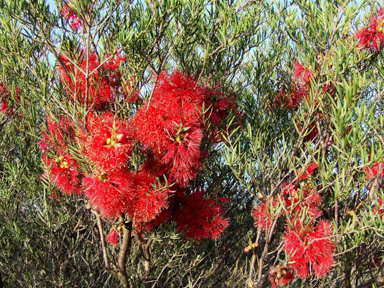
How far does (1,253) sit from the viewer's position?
2.96 meters

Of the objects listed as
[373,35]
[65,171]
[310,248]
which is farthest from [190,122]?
[373,35]

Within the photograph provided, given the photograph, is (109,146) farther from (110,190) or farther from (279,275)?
(279,275)

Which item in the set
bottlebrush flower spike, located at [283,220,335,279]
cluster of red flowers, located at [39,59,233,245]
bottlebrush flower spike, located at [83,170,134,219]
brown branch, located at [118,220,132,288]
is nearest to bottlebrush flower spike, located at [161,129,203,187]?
cluster of red flowers, located at [39,59,233,245]

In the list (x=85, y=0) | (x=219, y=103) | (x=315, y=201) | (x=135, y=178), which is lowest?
(x=315, y=201)

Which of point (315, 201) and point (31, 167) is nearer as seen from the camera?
point (315, 201)

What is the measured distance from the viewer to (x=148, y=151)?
1930 millimetres

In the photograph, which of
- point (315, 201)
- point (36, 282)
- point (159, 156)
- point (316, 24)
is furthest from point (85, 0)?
point (36, 282)

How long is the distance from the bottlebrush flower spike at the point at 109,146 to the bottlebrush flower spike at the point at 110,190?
0.05 metres

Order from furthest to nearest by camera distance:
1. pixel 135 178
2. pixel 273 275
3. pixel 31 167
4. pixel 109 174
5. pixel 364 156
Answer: pixel 31 167 → pixel 273 275 → pixel 135 178 → pixel 109 174 → pixel 364 156

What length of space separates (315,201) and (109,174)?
3.76ft

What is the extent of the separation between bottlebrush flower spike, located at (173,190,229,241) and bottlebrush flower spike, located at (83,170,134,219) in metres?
0.44

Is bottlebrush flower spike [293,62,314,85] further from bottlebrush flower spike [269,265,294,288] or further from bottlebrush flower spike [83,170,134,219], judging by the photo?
bottlebrush flower spike [83,170,134,219]

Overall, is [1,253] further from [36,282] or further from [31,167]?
[31,167]

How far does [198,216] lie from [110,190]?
61cm
